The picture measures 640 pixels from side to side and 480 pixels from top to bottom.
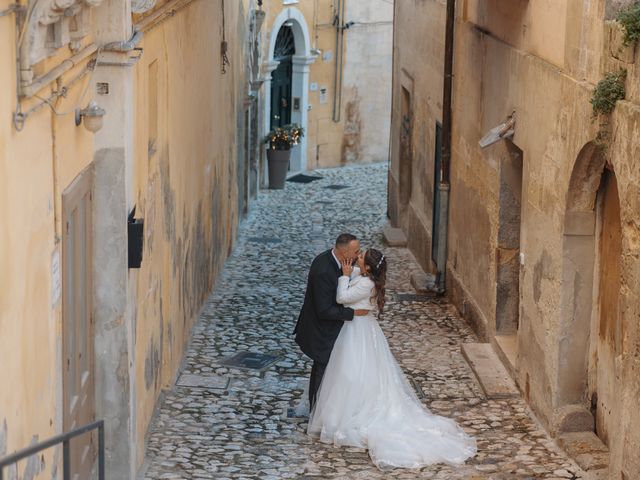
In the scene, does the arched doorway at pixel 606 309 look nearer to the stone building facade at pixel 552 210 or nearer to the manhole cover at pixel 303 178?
the stone building facade at pixel 552 210

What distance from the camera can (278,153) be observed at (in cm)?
2419

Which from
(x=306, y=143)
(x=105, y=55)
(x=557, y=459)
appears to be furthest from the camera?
(x=306, y=143)

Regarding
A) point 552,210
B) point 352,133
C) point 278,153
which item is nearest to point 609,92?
point 552,210

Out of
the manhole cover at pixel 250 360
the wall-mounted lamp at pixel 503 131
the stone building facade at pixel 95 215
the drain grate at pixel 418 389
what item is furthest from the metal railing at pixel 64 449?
the wall-mounted lamp at pixel 503 131

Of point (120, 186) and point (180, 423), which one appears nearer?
point (120, 186)

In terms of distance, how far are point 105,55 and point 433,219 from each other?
9.43 meters

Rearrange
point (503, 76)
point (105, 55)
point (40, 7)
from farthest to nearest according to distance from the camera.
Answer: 1. point (503, 76)
2. point (105, 55)
3. point (40, 7)

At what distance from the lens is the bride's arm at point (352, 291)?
9.32 metres

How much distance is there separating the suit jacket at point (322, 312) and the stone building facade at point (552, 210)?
1695 millimetres

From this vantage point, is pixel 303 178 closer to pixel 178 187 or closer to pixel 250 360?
pixel 250 360

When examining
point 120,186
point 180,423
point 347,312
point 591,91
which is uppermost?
point 591,91

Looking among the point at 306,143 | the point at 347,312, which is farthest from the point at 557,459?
the point at 306,143

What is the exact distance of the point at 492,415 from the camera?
10086mm

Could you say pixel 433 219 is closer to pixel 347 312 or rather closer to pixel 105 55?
pixel 347 312
